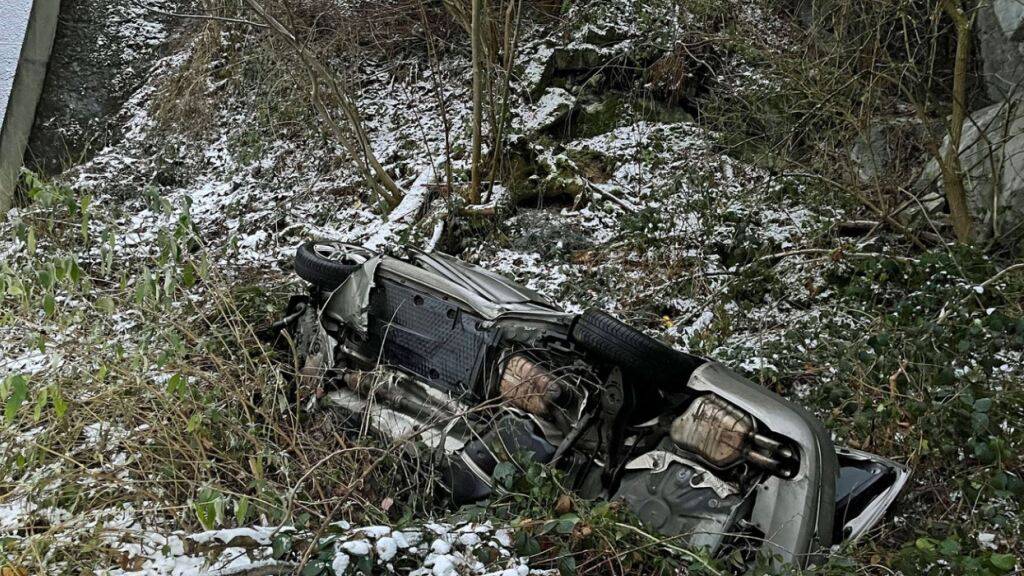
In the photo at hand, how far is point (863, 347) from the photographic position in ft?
14.0

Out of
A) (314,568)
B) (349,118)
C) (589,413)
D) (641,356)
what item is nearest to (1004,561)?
(641,356)

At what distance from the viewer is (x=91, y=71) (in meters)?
9.88

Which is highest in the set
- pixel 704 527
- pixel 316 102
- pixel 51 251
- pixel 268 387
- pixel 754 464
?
pixel 316 102

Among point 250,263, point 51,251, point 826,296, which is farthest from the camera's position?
point 250,263

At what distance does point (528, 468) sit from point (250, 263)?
4874 millimetres

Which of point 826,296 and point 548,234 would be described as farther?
point 548,234

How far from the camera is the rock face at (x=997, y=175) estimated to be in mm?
4957

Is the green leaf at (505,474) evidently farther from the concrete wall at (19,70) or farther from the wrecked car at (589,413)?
the concrete wall at (19,70)

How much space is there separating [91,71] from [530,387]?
9.46 m

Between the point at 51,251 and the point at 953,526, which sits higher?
the point at 953,526

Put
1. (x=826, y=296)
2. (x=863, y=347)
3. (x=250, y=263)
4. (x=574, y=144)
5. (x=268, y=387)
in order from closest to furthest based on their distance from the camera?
(x=268, y=387) → (x=863, y=347) → (x=826, y=296) → (x=250, y=263) → (x=574, y=144)

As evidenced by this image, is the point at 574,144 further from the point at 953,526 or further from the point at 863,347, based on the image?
the point at 953,526

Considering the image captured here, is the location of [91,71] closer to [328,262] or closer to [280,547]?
[328,262]

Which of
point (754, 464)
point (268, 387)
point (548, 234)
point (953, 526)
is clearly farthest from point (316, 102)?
point (953, 526)
